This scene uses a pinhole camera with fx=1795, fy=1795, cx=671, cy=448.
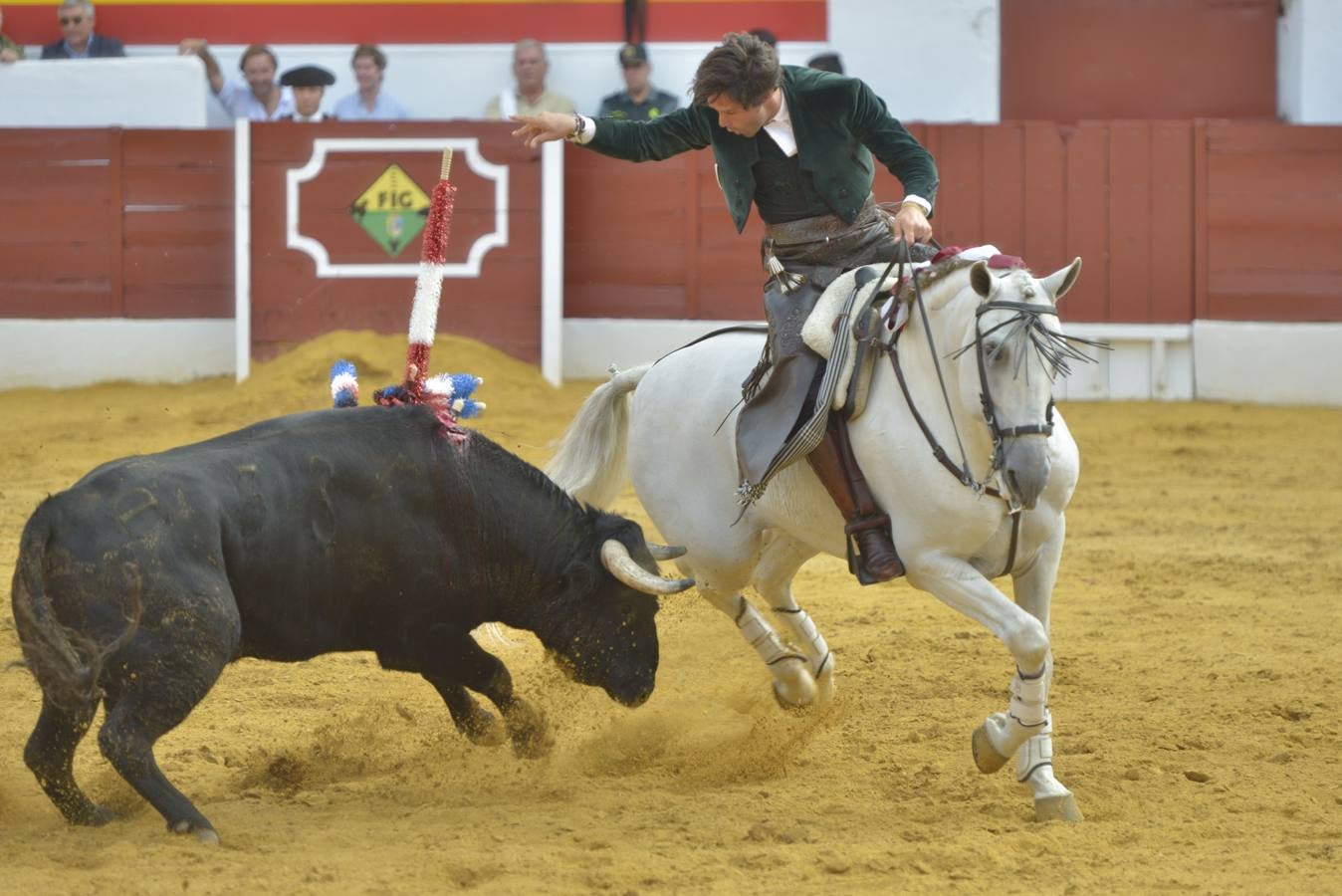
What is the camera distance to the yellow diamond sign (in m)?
10.4

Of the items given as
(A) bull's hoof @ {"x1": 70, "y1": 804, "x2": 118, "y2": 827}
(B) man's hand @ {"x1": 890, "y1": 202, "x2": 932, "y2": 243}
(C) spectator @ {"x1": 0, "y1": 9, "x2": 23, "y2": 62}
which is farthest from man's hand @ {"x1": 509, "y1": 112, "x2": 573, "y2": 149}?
(C) spectator @ {"x1": 0, "y1": 9, "x2": 23, "y2": 62}

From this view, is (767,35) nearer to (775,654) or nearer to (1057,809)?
(775,654)

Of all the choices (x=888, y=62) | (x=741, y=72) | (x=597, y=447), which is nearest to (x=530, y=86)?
(x=888, y=62)

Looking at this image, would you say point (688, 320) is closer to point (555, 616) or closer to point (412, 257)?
point (412, 257)

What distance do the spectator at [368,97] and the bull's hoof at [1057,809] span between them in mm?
7860

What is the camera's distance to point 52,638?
347cm

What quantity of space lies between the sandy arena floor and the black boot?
1.73ft

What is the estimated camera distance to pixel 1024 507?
12.4 feet

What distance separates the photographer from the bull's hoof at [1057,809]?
12.6ft

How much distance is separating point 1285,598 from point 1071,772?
7.88ft

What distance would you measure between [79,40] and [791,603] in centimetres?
827

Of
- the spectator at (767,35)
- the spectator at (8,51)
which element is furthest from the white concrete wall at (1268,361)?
the spectator at (8,51)

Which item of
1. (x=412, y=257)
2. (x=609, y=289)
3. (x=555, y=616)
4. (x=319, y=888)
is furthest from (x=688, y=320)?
(x=319, y=888)

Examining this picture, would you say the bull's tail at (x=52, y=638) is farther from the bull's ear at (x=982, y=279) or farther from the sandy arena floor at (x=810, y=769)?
the bull's ear at (x=982, y=279)
